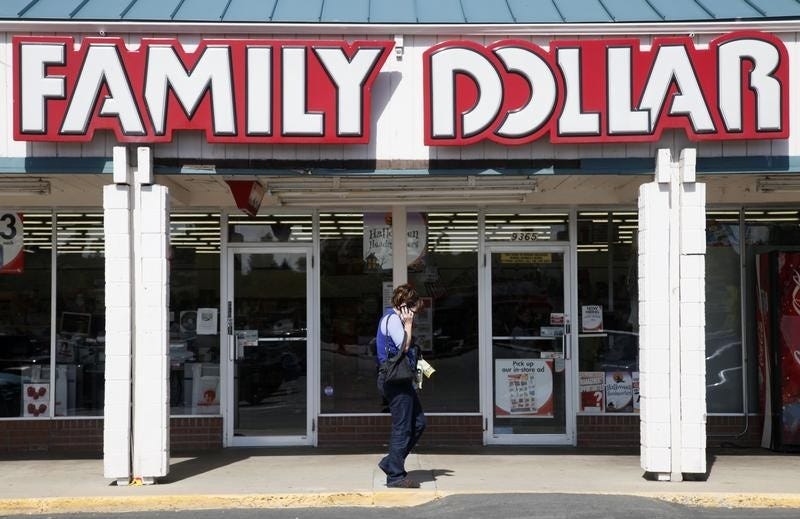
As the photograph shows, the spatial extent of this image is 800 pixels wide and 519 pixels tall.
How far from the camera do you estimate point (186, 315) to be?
11.9 m

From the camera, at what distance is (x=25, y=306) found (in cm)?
1188

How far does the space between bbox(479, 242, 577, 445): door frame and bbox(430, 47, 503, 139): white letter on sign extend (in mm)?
2755

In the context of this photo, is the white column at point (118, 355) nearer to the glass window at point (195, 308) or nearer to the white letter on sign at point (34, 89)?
the white letter on sign at point (34, 89)

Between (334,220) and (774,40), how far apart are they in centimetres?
537

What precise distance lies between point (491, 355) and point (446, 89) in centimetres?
380

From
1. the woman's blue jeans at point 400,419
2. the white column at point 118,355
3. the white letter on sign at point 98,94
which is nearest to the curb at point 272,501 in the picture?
the woman's blue jeans at point 400,419

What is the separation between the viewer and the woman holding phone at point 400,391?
9031 millimetres

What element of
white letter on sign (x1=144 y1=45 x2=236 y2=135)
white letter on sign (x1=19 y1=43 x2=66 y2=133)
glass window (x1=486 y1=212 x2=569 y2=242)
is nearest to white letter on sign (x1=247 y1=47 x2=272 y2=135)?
white letter on sign (x1=144 y1=45 x2=236 y2=135)

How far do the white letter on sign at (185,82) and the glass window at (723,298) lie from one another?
6.21 meters

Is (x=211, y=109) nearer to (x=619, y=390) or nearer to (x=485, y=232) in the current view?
(x=485, y=232)

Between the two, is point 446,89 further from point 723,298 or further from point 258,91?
point 723,298

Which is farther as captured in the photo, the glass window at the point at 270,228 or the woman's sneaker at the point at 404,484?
the glass window at the point at 270,228

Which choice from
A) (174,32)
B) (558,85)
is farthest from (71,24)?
(558,85)

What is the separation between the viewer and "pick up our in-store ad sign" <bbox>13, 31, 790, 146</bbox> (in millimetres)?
9289
